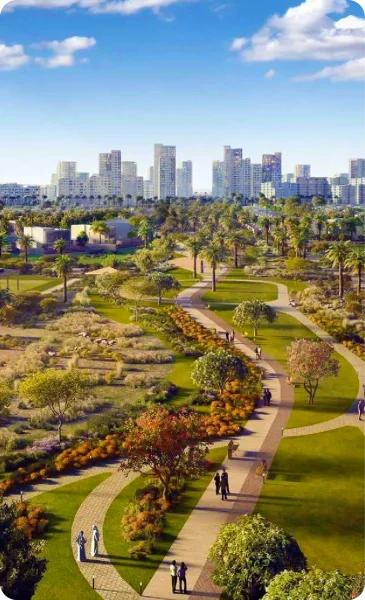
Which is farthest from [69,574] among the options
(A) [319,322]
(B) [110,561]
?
(A) [319,322]

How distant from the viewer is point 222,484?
2669 cm

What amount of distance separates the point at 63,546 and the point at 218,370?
16.6 metres

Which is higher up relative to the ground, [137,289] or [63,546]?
[137,289]

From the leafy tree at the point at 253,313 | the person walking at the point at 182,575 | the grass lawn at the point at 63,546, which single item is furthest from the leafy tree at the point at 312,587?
the leafy tree at the point at 253,313

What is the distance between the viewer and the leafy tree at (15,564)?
15141 millimetres

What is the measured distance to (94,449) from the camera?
104 ft

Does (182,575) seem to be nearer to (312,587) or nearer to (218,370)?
(312,587)

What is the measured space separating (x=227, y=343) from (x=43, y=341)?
15.7 metres

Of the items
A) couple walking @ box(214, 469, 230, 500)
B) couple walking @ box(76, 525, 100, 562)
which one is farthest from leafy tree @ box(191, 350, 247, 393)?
couple walking @ box(76, 525, 100, 562)

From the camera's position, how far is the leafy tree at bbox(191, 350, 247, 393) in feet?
124

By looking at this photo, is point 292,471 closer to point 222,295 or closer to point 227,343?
point 227,343

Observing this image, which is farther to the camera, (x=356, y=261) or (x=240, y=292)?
(x=240, y=292)

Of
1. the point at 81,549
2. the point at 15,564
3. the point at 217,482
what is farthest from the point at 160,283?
the point at 15,564

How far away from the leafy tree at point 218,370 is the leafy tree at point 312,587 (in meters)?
22.1
